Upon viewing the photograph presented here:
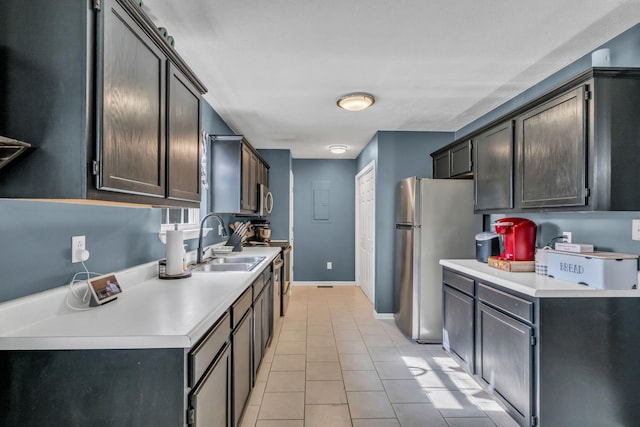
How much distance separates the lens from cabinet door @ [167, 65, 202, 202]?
66.8 inches

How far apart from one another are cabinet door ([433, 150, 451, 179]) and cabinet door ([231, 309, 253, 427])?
2666mm

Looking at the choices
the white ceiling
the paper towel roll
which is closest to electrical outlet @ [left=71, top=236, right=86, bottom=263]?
the paper towel roll

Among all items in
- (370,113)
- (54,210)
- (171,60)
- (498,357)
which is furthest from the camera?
(370,113)

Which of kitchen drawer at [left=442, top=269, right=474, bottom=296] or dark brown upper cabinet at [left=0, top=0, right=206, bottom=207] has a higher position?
dark brown upper cabinet at [left=0, top=0, right=206, bottom=207]

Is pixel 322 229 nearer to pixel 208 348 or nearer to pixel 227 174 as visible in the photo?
pixel 227 174

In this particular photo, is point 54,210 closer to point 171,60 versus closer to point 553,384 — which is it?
point 171,60

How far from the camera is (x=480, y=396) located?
2.40m

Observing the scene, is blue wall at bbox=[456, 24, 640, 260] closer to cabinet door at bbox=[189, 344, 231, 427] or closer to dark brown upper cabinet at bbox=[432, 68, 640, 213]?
dark brown upper cabinet at bbox=[432, 68, 640, 213]

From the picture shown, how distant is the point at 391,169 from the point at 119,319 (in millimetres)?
3638

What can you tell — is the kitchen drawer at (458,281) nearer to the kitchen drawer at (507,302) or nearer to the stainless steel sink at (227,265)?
the kitchen drawer at (507,302)

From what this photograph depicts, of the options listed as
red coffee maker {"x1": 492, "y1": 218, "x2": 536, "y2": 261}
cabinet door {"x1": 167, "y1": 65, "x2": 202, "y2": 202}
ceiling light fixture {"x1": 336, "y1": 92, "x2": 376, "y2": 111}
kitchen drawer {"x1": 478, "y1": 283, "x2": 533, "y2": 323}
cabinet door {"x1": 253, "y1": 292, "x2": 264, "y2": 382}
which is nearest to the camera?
cabinet door {"x1": 167, "y1": 65, "x2": 202, "y2": 202}

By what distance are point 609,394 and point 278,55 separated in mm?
2838

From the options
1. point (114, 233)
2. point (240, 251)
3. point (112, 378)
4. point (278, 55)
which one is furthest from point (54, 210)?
point (240, 251)

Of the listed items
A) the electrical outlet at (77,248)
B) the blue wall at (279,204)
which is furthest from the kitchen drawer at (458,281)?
the blue wall at (279,204)
